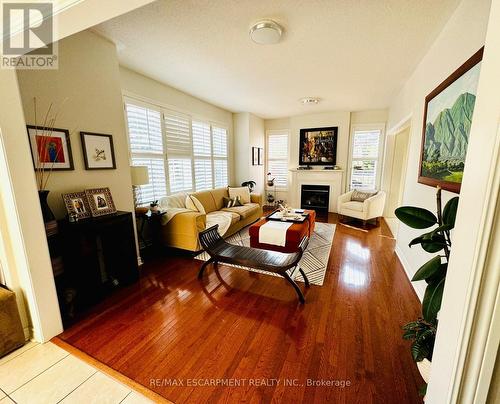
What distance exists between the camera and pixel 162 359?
1.52 metres

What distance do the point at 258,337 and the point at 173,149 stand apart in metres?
3.34

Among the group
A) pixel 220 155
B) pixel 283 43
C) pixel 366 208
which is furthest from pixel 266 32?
pixel 366 208

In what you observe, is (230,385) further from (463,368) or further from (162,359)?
(463,368)

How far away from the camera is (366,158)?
5500 millimetres

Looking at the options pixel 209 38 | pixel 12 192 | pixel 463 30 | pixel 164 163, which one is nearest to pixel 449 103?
pixel 463 30

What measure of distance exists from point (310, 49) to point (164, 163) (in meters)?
2.76

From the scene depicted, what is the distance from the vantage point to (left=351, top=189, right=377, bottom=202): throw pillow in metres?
4.81

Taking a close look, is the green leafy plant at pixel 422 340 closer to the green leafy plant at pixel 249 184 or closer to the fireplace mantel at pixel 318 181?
the green leafy plant at pixel 249 184

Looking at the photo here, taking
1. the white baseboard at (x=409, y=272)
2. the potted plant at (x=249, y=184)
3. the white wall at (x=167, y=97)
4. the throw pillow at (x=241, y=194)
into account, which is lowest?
the white baseboard at (x=409, y=272)

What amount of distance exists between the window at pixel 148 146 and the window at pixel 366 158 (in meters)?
4.62

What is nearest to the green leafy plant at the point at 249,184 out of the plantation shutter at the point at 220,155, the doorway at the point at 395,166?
the plantation shutter at the point at 220,155

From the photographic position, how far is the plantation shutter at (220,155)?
5070mm

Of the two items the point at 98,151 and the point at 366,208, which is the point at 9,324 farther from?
the point at 366,208

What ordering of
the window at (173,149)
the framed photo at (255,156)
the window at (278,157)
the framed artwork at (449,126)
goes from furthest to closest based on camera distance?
the window at (278,157)
the framed photo at (255,156)
the window at (173,149)
the framed artwork at (449,126)
